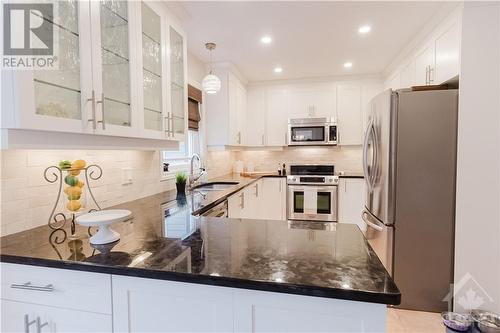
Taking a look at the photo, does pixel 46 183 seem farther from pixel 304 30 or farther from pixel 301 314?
pixel 304 30

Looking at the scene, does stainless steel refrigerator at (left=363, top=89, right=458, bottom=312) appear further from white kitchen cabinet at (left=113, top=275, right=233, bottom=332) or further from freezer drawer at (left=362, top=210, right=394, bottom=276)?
white kitchen cabinet at (left=113, top=275, right=233, bottom=332)

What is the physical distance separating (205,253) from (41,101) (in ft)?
2.84

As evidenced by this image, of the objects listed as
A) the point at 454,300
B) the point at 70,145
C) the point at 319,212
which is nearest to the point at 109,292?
the point at 70,145

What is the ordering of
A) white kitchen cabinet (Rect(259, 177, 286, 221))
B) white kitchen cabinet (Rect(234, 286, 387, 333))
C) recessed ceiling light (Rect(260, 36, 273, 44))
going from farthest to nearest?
white kitchen cabinet (Rect(259, 177, 286, 221)), recessed ceiling light (Rect(260, 36, 273, 44)), white kitchen cabinet (Rect(234, 286, 387, 333))

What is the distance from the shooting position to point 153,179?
2332mm

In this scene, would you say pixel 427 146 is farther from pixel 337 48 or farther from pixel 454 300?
pixel 337 48

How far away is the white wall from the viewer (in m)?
1.83

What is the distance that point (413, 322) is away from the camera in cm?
197

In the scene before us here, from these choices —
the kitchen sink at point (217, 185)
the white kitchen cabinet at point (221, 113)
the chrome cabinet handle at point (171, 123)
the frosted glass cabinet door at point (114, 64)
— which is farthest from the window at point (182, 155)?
the frosted glass cabinet door at point (114, 64)

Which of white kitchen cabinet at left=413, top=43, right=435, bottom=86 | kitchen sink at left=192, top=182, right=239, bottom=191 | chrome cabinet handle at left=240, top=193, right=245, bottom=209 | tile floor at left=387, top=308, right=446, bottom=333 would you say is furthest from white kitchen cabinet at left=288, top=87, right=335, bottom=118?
tile floor at left=387, top=308, right=446, bottom=333

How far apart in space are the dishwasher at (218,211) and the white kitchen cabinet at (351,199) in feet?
7.49

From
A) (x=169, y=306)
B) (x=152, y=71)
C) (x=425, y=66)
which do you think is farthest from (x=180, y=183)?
(x=425, y=66)

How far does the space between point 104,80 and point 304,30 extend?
2.01 m

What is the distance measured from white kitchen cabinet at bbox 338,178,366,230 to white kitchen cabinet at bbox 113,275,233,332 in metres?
3.42
